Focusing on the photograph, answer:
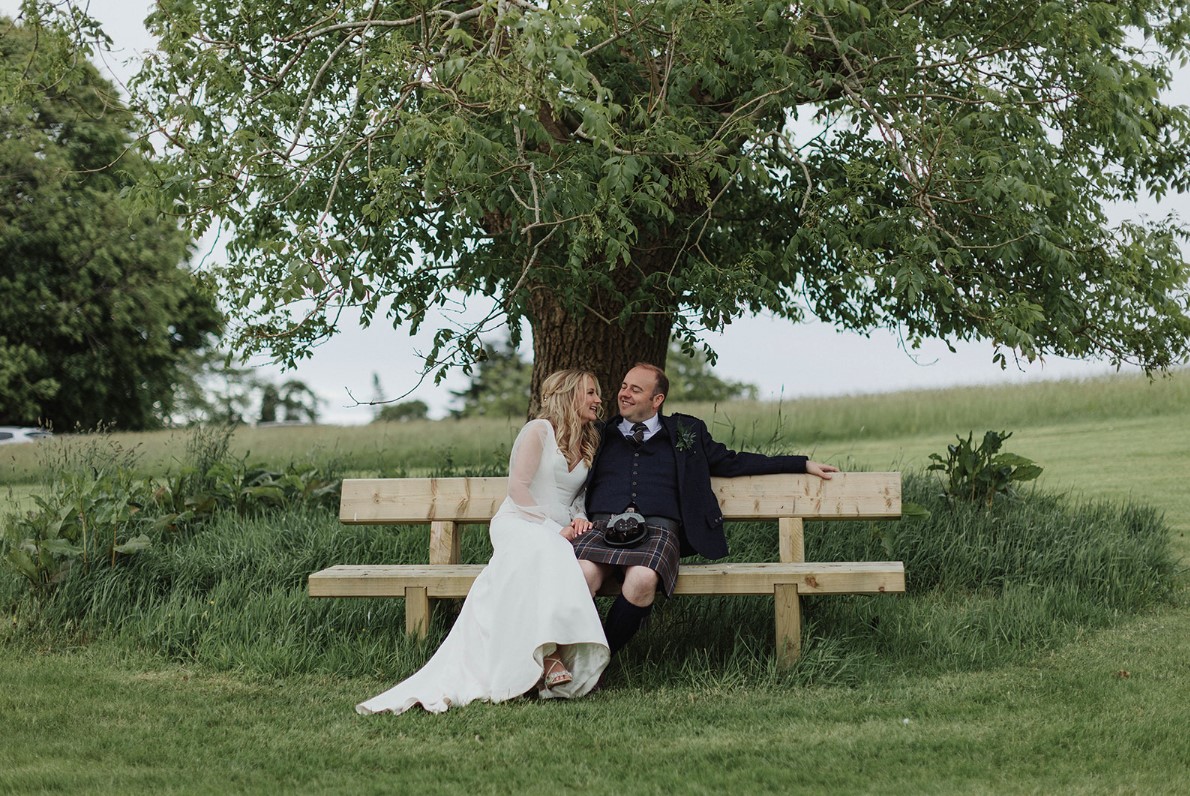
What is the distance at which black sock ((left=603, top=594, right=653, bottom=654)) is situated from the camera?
561 centimetres

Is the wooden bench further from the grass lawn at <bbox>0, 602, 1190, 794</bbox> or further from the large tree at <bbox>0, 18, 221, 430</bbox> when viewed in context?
the large tree at <bbox>0, 18, 221, 430</bbox>

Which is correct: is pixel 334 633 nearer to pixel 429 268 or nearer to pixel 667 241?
pixel 429 268

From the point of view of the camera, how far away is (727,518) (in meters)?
6.44

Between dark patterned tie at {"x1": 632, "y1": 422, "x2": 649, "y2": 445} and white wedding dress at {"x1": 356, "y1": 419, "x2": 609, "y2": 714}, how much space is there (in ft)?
2.30

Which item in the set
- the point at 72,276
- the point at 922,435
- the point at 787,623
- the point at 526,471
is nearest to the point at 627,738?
the point at 787,623

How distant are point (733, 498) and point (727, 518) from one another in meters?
0.11

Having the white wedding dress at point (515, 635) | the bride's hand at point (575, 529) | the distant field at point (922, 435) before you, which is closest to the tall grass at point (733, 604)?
the white wedding dress at point (515, 635)

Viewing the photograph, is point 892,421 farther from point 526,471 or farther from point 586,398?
point 526,471

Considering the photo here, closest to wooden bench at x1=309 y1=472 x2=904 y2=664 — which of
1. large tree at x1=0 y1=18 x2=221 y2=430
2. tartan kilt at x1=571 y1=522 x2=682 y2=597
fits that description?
tartan kilt at x1=571 y1=522 x2=682 y2=597

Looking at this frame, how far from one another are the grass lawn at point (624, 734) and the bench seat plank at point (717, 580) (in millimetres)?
432

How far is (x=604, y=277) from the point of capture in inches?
281

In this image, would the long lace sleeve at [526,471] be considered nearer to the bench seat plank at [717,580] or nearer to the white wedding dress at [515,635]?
the white wedding dress at [515,635]

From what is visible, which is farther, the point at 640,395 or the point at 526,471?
the point at 640,395

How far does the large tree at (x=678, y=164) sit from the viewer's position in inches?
233
